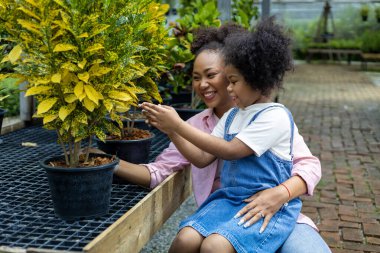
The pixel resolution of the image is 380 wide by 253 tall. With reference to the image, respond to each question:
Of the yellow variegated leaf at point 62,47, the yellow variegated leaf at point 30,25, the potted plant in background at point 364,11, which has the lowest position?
the yellow variegated leaf at point 62,47

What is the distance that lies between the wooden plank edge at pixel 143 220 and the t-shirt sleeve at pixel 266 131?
47cm

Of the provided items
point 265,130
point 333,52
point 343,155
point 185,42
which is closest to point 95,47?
point 265,130

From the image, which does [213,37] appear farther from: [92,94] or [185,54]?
[92,94]

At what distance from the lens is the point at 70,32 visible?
195 cm

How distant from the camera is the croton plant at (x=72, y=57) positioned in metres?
1.93

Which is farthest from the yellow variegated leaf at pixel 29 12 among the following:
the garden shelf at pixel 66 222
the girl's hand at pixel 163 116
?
the garden shelf at pixel 66 222

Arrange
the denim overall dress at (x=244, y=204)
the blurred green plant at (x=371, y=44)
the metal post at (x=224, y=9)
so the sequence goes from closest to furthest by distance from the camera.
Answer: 1. the denim overall dress at (x=244, y=204)
2. the metal post at (x=224, y=9)
3. the blurred green plant at (x=371, y=44)

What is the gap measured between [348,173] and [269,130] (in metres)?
3.33

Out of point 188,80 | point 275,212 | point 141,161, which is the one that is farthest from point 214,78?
point 188,80

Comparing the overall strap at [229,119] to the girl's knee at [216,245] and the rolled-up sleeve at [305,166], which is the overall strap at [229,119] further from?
the girl's knee at [216,245]

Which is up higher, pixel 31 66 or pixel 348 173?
pixel 31 66

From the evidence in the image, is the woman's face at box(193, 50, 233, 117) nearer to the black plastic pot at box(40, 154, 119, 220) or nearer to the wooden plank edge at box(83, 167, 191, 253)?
the wooden plank edge at box(83, 167, 191, 253)

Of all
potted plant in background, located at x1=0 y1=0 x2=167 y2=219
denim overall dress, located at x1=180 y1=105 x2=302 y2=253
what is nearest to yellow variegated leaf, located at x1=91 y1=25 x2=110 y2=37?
potted plant in background, located at x1=0 y1=0 x2=167 y2=219

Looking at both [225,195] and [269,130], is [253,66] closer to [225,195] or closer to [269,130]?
[269,130]
